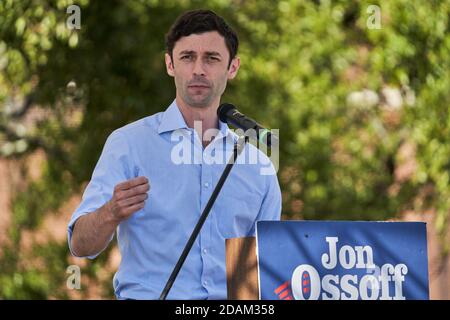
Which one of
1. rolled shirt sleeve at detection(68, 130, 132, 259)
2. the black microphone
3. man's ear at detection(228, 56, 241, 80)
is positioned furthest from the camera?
man's ear at detection(228, 56, 241, 80)

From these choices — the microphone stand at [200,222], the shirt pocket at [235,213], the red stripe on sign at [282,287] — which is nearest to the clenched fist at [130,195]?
the microphone stand at [200,222]

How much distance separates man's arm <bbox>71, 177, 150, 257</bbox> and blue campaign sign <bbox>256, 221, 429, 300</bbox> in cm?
34

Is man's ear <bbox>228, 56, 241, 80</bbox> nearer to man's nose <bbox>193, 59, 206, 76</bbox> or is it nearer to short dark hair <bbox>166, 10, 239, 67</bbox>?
short dark hair <bbox>166, 10, 239, 67</bbox>

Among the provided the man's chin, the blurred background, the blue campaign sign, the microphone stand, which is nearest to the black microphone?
the microphone stand

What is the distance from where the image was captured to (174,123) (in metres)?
3.54

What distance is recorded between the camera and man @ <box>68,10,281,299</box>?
10.8 feet

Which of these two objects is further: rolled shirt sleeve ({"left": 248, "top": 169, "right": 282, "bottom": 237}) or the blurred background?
the blurred background

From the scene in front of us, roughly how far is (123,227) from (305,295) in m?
0.75

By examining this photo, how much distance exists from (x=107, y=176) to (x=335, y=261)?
2.74ft

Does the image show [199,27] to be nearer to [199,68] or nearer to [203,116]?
[199,68]

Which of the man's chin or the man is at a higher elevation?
the man's chin

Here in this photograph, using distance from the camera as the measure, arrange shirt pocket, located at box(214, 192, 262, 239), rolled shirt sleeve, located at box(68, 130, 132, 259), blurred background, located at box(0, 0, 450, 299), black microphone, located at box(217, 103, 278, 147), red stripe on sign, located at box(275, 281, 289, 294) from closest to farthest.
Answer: red stripe on sign, located at box(275, 281, 289, 294) → black microphone, located at box(217, 103, 278, 147) → rolled shirt sleeve, located at box(68, 130, 132, 259) → shirt pocket, located at box(214, 192, 262, 239) → blurred background, located at box(0, 0, 450, 299)

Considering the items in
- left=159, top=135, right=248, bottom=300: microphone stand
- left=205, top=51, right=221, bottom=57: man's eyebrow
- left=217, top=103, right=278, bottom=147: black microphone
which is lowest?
left=159, top=135, right=248, bottom=300: microphone stand

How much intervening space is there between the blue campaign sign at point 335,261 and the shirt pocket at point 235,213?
20.6 inches
